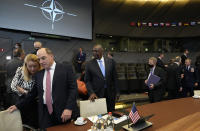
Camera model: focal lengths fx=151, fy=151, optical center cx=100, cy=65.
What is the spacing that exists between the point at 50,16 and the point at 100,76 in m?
4.18

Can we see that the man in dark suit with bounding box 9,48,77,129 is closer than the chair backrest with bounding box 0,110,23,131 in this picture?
No

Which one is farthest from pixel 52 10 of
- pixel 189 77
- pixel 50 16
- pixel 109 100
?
pixel 189 77

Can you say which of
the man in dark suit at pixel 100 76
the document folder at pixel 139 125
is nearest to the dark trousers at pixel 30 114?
the man in dark suit at pixel 100 76

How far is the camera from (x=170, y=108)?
188cm

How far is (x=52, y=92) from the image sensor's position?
162 cm

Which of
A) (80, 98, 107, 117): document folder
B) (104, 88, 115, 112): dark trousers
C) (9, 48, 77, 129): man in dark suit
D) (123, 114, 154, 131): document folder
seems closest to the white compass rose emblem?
(104, 88, 115, 112): dark trousers

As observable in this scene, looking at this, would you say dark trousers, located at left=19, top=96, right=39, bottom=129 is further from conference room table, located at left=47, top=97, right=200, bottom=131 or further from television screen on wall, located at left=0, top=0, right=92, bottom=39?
television screen on wall, located at left=0, top=0, right=92, bottom=39

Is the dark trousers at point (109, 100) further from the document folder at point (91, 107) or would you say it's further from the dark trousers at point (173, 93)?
the dark trousers at point (173, 93)

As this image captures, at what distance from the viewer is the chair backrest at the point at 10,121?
1499 mm

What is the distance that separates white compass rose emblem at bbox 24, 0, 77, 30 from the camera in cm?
558

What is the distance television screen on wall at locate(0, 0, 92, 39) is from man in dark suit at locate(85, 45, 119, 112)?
3.67m

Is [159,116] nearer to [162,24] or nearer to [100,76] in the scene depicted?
[100,76]

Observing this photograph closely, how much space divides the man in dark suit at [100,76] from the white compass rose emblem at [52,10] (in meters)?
3.86

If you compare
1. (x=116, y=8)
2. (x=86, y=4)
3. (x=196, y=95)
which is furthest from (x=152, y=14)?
(x=196, y=95)
